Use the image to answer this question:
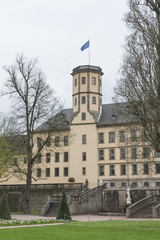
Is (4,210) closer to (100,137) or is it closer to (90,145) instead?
(90,145)

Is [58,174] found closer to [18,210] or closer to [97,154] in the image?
[97,154]

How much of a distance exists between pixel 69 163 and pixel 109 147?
7122 millimetres

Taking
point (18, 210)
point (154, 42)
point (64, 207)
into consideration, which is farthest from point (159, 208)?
point (18, 210)

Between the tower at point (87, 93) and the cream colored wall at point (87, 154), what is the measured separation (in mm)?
1317

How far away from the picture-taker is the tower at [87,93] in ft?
192

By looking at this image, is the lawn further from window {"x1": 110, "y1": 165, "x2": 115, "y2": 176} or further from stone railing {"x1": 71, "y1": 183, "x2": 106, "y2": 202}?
window {"x1": 110, "y1": 165, "x2": 115, "y2": 176}

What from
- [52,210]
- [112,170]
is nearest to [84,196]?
[52,210]

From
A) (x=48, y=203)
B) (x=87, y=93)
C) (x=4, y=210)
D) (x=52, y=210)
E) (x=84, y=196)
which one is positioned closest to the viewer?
(x=4, y=210)

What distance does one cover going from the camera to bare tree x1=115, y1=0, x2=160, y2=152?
68.7 ft

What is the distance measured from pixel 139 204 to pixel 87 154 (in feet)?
73.0

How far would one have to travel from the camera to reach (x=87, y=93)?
5856 centimetres

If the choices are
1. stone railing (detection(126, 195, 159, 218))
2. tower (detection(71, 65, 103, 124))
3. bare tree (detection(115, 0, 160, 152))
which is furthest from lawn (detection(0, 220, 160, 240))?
tower (detection(71, 65, 103, 124))

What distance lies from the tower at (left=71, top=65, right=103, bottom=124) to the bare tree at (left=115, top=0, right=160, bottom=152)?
115 ft

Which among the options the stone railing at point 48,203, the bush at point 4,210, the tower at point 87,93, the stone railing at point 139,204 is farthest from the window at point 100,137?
the bush at point 4,210
